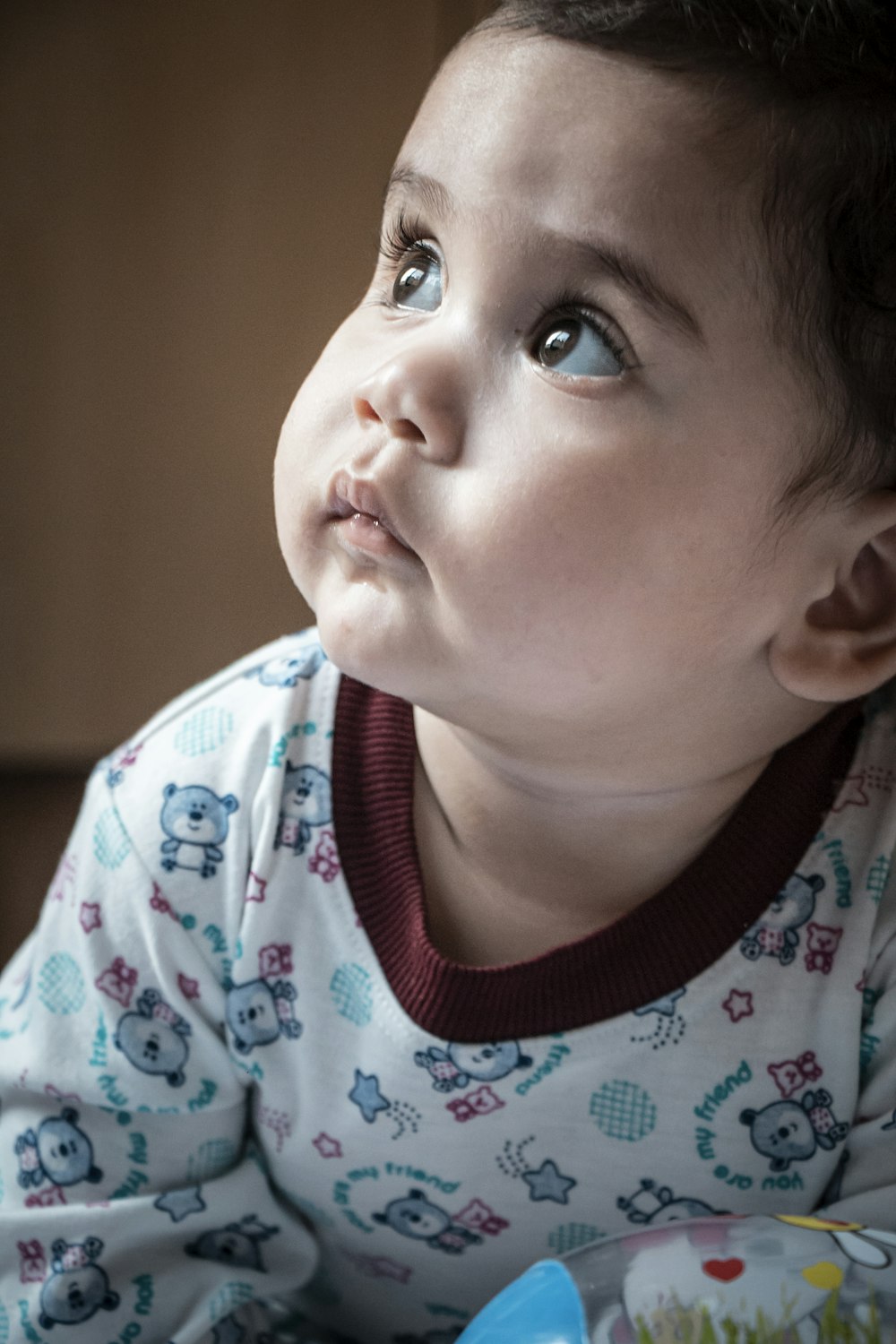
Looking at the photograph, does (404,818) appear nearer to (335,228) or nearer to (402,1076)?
(402,1076)

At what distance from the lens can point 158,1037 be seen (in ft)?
2.25

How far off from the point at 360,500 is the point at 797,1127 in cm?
32

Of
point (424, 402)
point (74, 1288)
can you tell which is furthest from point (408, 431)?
point (74, 1288)

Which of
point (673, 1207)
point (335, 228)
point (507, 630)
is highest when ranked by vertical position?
point (335, 228)

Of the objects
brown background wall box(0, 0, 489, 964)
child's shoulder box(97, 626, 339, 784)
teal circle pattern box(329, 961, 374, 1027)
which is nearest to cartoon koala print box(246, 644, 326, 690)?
child's shoulder box(97, 626, 339, 784)

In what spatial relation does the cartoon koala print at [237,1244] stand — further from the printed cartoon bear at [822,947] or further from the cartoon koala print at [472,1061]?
the printed cartoon bear at [822,947]

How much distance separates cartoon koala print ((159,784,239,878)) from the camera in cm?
69

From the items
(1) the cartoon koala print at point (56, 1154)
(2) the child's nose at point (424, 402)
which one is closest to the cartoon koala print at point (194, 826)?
(1) the cartoon koala print at point (56, 1154)

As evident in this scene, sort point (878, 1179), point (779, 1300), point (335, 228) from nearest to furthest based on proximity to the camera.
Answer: point (779, 1300)
point (878, 1179)
point (335, 228)

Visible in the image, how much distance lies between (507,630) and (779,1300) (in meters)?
0.24

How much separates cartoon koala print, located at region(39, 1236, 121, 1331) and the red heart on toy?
0.91 ft

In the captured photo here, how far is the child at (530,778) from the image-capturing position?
1.73 ft

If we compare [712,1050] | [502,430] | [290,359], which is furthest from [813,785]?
[290,359]

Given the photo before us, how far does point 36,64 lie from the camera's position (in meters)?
0.89
